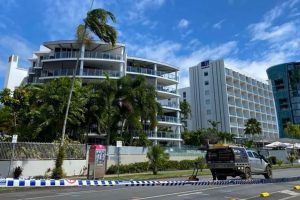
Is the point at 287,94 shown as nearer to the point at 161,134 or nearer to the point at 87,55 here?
the point at 161,134

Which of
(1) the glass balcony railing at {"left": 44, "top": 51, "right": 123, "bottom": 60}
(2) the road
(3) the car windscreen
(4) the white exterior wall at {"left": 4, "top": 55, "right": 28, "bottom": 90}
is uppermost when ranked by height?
(4) the white exterior wall at {"left": 4, "top": 55, "right": 28, "bottom": 90}

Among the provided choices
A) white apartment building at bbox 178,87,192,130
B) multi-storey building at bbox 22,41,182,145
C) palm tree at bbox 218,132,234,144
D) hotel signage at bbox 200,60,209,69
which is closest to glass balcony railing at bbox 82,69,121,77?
multi-storey building at bbox 22,41,182,145

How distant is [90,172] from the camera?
926 inches

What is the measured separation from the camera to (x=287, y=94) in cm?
12369

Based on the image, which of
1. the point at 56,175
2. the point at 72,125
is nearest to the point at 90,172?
the point at 56,175

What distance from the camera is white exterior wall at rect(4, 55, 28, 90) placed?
66081 mm

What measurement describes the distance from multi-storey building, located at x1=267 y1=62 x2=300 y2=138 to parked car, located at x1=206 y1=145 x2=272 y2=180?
4264 inches

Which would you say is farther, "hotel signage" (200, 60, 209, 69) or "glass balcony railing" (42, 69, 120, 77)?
"hotel signage" (200, 60, 209, 69)

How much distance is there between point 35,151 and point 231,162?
13789 mm

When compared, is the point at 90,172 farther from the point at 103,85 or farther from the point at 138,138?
the point at 138,138

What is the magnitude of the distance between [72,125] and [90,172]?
433 inches

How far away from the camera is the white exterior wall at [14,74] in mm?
66081

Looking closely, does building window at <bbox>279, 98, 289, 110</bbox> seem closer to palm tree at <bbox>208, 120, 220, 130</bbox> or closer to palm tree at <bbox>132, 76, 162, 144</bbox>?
palm tree at <bbox>208, 120, 220, 130</bbox>

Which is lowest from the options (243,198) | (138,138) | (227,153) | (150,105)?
(243,198)
